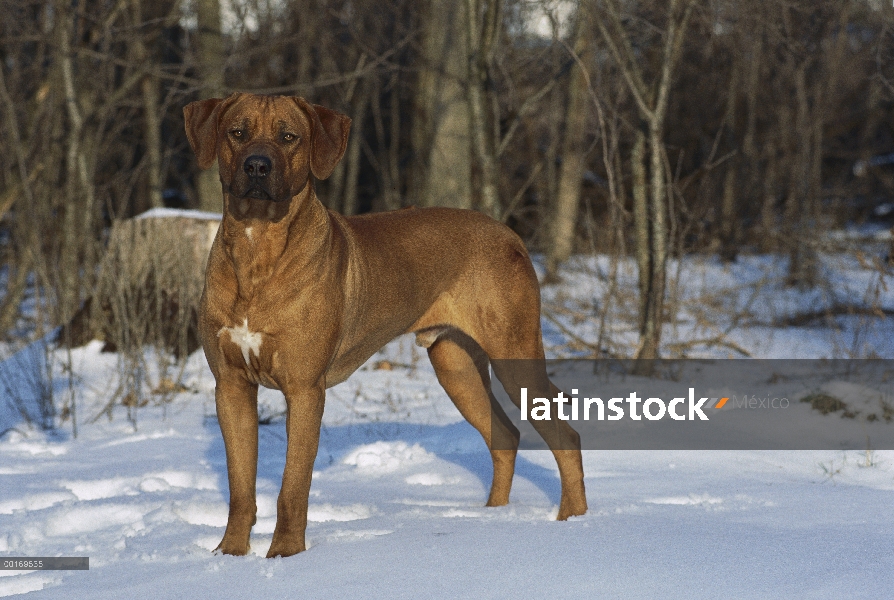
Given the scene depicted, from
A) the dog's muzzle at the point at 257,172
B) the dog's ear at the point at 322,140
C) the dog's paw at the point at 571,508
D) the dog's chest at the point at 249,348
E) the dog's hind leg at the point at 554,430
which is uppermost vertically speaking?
the dog's ear at the point at 322,140

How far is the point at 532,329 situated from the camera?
14.7 ft

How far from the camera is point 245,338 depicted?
3.52m

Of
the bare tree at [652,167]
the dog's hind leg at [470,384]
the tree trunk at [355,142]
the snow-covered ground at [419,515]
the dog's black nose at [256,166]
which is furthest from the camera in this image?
the tree trunk at [355,142]

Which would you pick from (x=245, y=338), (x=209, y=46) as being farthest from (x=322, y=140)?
A: (x=209, y=46)

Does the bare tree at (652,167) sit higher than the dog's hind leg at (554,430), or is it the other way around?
the bare tree at (652,167)

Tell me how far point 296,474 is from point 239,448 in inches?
11.5

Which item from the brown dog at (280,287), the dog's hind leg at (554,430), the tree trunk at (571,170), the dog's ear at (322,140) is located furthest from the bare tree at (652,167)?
the tree trunk at (571,170)

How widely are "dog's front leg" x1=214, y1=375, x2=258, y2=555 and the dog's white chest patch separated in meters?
0.17

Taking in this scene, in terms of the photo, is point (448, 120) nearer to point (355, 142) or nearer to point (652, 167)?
point (652, 167)

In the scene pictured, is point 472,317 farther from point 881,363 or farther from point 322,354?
point 881,363

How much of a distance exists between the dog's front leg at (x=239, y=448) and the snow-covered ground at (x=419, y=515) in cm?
11

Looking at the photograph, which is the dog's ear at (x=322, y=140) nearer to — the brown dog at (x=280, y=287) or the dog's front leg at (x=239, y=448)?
the brown dog at (x=280, y=287)

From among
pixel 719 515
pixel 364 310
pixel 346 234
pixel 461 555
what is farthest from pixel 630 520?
pixel 346 234

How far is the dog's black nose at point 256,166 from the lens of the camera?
10.9 ft
